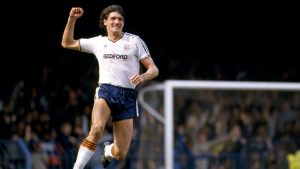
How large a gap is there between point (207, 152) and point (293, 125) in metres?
1.62

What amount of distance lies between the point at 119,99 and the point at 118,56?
1.63ft

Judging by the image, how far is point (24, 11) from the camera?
23.8 meters

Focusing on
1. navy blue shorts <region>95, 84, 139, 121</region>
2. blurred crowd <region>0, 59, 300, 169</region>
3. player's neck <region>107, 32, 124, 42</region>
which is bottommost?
blurred crowd <region>0, 59, 300, 169</region>

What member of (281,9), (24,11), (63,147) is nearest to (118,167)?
(63,147)

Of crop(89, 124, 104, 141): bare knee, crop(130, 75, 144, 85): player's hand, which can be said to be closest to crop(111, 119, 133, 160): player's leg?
crop(89, 124, 104, 141): bare knee

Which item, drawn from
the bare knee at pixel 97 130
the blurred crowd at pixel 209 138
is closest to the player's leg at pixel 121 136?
the bare knee at pixel 97 130

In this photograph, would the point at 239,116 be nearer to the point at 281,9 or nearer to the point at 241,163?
the point at 241,163

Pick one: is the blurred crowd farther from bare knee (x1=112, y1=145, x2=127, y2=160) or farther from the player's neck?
the player's neck

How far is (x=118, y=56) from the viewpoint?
13.4 m

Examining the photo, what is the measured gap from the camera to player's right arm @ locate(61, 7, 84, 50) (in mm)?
13188

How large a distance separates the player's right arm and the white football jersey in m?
0.10

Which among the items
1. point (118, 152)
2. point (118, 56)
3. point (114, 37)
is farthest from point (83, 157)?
point (114, 37)

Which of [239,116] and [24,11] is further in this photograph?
[24,11]

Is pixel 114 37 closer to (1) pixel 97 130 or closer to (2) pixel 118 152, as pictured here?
(1) pixel 97 130
